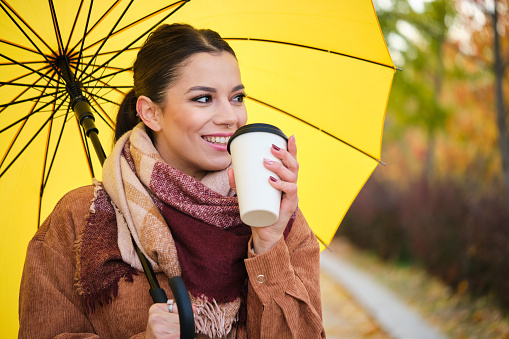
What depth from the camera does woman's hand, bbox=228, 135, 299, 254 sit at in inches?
70.9

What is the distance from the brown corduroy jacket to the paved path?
4.36 metres

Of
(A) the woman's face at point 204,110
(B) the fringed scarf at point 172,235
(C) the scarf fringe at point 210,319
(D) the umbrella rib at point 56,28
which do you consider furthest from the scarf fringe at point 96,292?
(D) the umbrella rib at point 56,28

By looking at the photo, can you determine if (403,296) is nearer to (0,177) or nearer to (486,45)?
(486,45)

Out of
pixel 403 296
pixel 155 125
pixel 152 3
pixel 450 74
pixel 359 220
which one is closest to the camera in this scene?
pixel 155 125

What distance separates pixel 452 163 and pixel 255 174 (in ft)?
40.7

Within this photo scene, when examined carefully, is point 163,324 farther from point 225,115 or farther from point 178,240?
point 225,115

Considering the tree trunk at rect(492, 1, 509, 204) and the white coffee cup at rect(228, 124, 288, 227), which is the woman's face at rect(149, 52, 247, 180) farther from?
the tree trunk at rect(492, 1, 509, 204)

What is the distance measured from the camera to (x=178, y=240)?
2.28m

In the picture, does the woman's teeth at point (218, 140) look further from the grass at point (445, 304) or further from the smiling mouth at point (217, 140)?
the grass at point (445, 304)

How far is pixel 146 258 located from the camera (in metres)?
2.24

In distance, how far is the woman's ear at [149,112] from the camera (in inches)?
98.1

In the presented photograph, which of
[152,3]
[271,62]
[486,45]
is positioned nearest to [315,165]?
[271,62]

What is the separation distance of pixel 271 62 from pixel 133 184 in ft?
3.71

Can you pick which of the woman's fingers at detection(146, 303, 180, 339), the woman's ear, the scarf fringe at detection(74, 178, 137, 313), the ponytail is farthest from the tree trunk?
the woman's fingers at detection(146, 303, 180, 339)
